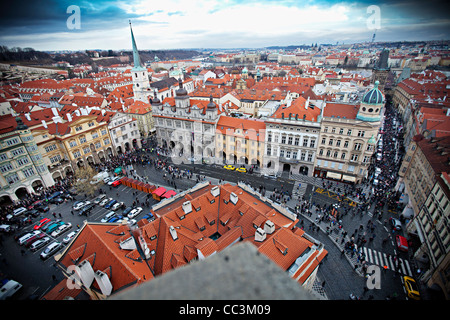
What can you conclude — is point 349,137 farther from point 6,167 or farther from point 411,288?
point 6,167

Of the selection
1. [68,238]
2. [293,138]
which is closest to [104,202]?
[68,238]

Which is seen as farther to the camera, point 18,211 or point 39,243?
point 18,211

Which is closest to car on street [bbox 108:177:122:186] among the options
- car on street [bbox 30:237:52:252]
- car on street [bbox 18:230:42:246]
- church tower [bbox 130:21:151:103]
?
car on street [bbox 18:230:42:246]

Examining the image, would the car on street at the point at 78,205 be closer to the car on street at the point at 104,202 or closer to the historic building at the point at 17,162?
the car on street at the point at 104,202

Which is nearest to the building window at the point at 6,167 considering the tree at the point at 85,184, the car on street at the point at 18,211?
the car on street at the point at 18,211

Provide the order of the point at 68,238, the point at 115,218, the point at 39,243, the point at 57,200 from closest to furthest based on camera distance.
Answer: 1. the point at 39,243
2. the point at 68,238
3. the point at 115,218
4. the point at 57,200
